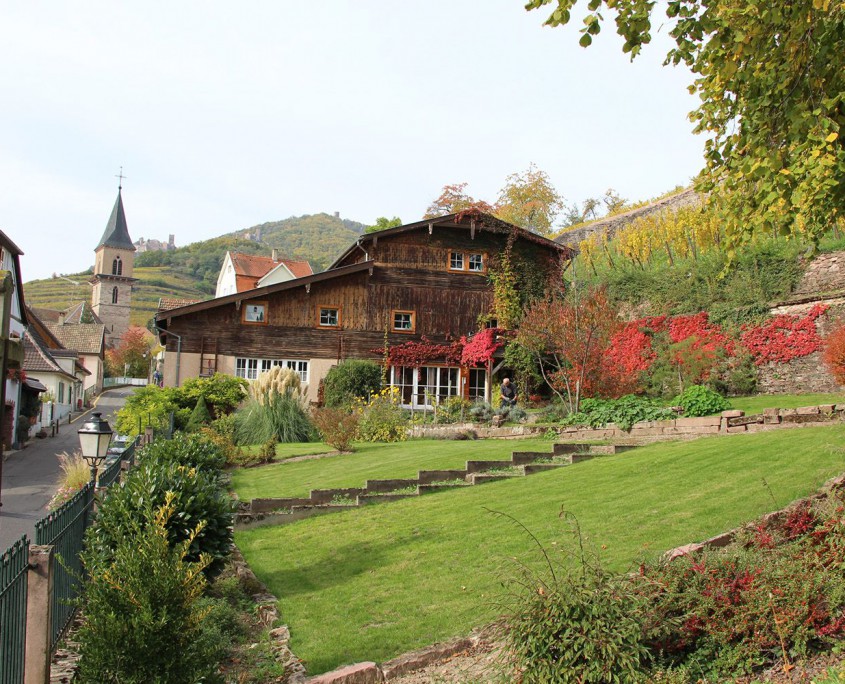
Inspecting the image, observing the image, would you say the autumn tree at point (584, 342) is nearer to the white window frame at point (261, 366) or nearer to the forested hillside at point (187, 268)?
the white window frame at point (261, 366)

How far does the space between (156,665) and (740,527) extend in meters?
5.60

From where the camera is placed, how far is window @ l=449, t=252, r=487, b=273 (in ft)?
104

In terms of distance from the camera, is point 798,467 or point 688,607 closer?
point 688,607

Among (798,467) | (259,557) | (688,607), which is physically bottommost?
(259,557)

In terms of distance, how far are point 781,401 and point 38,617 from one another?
18.3m

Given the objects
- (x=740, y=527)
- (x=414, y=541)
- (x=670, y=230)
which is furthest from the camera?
(x=670, y=230)

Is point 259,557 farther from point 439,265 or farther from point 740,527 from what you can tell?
point 439,265

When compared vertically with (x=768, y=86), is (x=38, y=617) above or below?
below

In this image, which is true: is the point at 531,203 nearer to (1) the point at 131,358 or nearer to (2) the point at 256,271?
(2) the point at 256,271

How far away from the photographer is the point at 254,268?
58594 mm

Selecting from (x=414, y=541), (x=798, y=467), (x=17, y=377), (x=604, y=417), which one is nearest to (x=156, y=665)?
(x=414, y=541)

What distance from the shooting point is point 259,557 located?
34.5 feet

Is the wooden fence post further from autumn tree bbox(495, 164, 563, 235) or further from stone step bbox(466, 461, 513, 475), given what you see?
autumn tree bbox(495, 164, 563, 235)

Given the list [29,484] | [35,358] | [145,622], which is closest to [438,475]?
[145,622]
